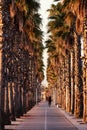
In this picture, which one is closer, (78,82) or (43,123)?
(43,123)

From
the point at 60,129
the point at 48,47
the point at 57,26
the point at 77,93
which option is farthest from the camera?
the point at 48,47

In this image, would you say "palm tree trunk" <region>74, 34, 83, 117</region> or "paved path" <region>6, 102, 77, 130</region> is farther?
"palm tree trunk" <region>74, 34, 83, 117</region>

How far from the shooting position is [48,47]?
3157 inches

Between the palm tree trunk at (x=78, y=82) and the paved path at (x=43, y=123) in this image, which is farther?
the palm tree trunk at (x=78, y=82)

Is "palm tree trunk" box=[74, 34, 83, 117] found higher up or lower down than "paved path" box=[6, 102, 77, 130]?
higher up

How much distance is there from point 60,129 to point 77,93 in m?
14.5

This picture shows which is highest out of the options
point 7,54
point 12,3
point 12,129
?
point 12,3

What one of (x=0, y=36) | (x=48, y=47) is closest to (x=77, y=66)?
(x=0, y=36)

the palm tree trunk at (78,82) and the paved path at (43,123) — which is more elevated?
the palm tree trunk at (78,82)

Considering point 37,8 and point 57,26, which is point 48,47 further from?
point 37,8

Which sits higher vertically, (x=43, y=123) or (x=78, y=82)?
(x=78, y=82)

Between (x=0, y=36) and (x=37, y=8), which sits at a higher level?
(x=37, y=8)

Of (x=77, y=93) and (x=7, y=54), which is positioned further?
(x=77, y=93)

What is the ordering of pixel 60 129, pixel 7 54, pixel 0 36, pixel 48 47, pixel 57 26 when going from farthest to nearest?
pixel 48 47 < pixel 57 26 < pixel 7 54 < pixel 60 129 < pixel 0 36
